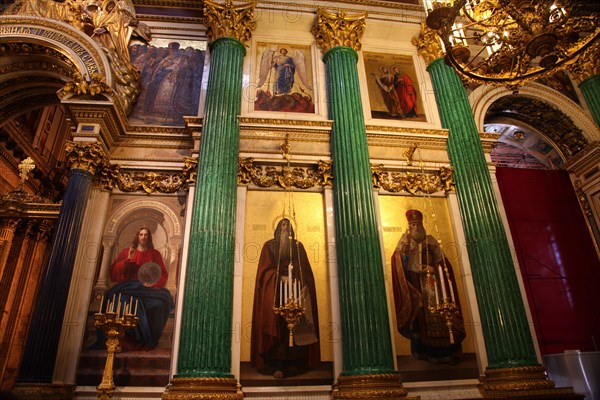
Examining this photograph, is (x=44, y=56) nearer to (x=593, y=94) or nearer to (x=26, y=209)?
(x=26, y=209)

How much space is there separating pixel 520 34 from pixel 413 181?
10.2 feet

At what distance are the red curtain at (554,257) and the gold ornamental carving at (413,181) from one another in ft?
6.75

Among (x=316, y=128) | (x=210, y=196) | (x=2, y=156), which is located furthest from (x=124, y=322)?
(x=2, y=156)

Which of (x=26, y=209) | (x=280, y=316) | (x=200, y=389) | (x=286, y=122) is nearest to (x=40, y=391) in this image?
(x=200, y=389)

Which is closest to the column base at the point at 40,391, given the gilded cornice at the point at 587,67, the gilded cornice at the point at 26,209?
the gilded cornice at the point at 26,209

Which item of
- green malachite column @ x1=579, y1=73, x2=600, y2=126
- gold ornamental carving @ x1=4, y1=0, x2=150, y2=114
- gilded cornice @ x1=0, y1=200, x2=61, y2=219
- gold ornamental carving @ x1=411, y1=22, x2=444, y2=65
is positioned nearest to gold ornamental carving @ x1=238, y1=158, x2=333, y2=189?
gold ornamental carving @ x1=4, y1=0, x2=150, y2=114

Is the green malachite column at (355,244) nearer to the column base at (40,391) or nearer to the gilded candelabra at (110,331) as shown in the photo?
the gilded candelabra at (110,331)

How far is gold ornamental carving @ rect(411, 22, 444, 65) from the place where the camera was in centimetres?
841

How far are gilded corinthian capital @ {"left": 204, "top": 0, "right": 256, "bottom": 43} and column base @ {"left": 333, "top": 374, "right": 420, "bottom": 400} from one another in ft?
20.2

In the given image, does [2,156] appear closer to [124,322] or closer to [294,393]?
[124,322]

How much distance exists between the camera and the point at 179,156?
7.22 m

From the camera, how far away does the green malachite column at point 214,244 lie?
5223 millimetres

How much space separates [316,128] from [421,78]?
2.70 meters

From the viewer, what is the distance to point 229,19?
7.89m
